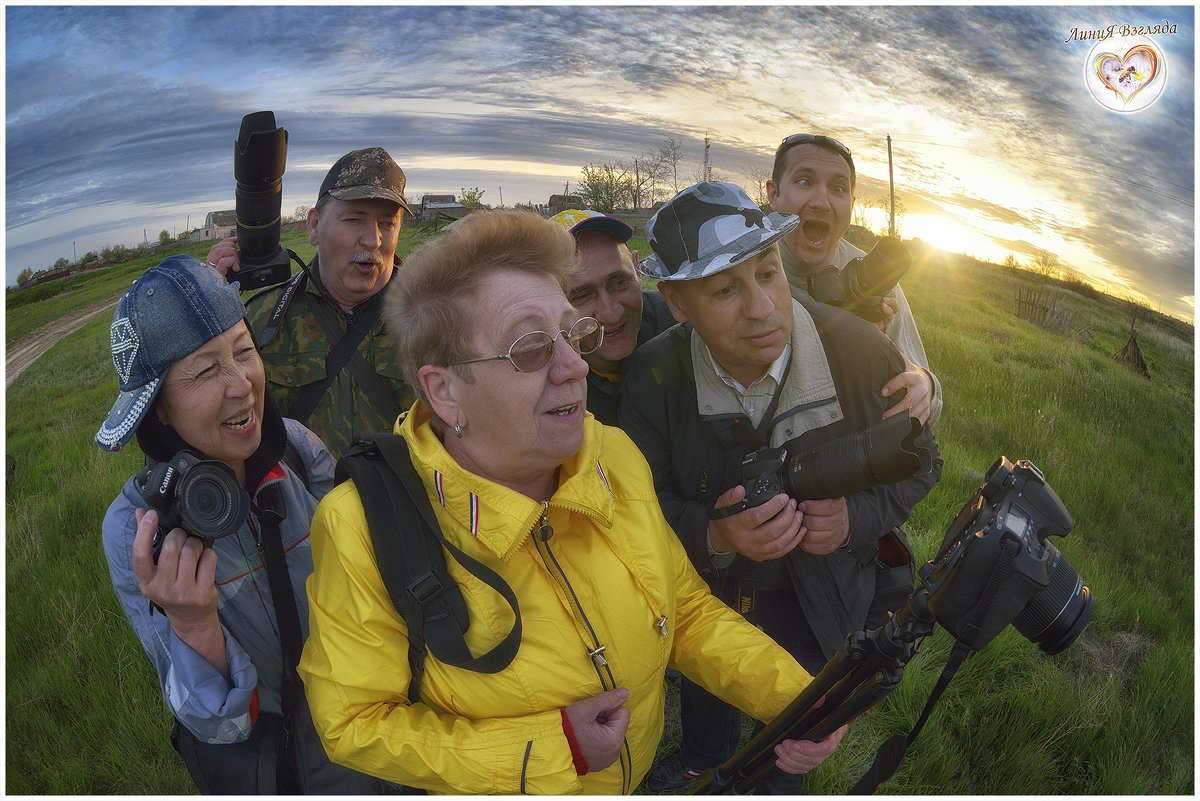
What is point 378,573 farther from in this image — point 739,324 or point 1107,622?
point 1107,622

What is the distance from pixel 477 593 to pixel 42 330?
21930 millimetres

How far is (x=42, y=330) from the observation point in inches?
691

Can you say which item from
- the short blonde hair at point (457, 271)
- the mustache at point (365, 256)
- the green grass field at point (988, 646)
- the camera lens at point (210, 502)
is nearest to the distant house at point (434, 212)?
the short blonde hair at point (457, 271)

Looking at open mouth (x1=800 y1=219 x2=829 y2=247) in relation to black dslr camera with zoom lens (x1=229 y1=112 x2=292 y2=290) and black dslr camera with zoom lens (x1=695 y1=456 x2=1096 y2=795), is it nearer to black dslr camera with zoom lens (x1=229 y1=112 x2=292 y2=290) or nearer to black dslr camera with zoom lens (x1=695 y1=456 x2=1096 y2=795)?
black dslr camera with zoom lens (x1=695 y1=456 x2=1096 y2=795)

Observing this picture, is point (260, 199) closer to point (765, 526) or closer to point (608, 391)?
point (608, 391)

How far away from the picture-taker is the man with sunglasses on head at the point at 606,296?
2.64m

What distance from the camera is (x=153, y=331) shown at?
5.81ft

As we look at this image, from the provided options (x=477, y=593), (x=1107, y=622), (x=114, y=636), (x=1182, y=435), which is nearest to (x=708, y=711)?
(x=477, y=593)

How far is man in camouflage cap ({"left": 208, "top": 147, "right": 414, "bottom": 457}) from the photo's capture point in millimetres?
3199

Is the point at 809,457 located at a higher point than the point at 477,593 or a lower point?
higher

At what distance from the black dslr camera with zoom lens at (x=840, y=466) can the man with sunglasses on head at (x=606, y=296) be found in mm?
860

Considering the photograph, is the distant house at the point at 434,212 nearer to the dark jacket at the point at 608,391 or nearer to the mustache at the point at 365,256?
the mustache at the point at 365,256

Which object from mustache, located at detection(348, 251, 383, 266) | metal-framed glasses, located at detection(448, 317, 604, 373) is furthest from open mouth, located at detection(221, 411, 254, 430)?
mustache, located at detection(348, 251, 383, 266)

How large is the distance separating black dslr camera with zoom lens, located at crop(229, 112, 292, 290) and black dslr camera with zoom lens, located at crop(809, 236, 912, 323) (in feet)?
8.25
